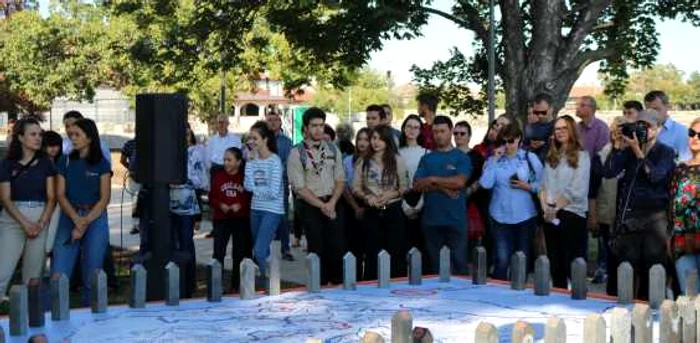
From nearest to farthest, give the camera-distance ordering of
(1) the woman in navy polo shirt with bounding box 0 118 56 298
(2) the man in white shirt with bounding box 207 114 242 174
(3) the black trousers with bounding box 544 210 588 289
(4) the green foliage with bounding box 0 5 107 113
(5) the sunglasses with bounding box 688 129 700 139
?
(5) the sunglasses with bounding box 688 129 700 139, (1) the woman in navy polo shirt with bounding box 0 118 56 298, (3) the black trousers with bounding box 544 210 588 289, (2) the man in white shirt with bounding box 207 114 242 174, (4) the green foliage with bounding box 0 5 107 113

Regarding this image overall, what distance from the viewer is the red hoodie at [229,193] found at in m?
9.26

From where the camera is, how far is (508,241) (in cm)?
845

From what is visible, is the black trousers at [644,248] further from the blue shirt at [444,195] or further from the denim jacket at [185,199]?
the denim jacket at [185,199]

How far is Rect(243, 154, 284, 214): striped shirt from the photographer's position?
888 cm

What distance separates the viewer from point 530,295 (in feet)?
21.0

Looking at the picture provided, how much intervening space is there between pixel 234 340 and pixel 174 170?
7.15 ft

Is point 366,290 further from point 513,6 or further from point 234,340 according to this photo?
point 513,6

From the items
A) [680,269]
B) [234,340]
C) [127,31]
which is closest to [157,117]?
[234,340]

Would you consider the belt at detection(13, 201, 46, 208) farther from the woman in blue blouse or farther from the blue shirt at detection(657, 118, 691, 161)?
the blue shirt at detection(657, 118, 691, 161)

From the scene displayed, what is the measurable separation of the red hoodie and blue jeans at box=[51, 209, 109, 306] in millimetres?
1603

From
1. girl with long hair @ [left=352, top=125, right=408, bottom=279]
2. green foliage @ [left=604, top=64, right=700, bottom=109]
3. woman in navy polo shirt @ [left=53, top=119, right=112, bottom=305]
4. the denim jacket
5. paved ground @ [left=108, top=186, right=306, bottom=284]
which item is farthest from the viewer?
green foliage @ [left=604, top=64, right=700, bottom=109]

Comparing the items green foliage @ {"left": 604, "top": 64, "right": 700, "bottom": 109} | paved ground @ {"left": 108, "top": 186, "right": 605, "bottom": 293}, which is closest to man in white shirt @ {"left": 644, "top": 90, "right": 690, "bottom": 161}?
paved ground @ {"left": 108, "top": 186, "right": 605, "bottom": 293}

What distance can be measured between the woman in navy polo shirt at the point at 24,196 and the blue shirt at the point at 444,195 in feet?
10.4

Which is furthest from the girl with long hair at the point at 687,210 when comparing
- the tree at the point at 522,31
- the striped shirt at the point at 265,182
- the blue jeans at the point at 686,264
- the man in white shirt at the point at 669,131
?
the tree at the point at 522,31
